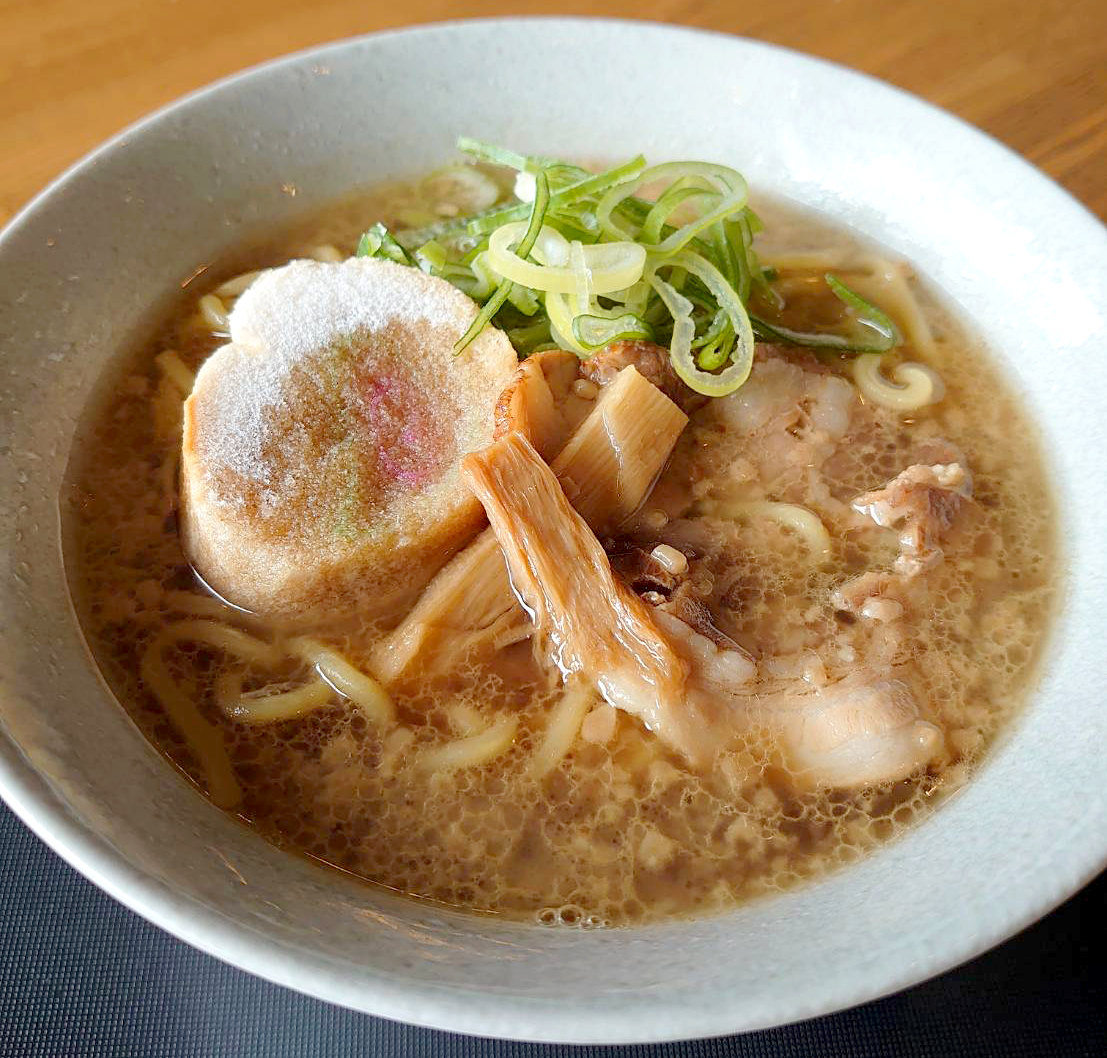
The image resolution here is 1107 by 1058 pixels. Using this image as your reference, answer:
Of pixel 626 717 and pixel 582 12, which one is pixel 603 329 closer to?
pixel 626 717

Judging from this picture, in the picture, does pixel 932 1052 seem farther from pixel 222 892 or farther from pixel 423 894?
pixel 222 892

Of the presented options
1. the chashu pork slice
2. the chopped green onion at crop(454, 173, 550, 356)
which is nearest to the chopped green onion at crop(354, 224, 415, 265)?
the chashu pork slice

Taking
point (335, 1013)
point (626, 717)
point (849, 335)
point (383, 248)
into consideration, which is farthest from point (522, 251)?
point (335, 1013)

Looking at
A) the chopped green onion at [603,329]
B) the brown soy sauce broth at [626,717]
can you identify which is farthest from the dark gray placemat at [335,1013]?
the chopped green onion at [603,329]

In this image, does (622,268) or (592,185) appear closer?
(622,268)

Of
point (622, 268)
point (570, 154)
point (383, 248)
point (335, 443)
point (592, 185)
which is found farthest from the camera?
point (570, 154)

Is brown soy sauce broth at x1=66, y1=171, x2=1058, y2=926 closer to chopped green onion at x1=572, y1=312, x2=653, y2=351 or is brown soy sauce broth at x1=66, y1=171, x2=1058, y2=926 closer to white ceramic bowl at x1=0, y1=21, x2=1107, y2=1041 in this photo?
white ceramic bowl at x1=0, y1=21, x2=1107, y2=1041
